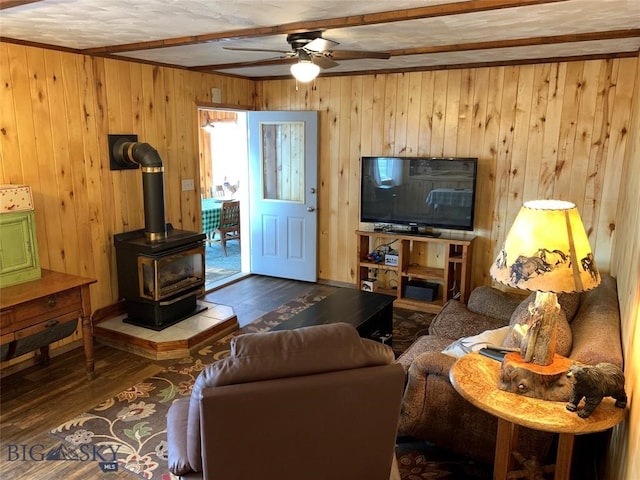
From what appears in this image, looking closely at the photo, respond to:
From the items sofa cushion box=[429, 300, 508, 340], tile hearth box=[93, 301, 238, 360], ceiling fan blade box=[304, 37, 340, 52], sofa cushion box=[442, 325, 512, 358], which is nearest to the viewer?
sofa cushion box=[442, 325, 512, 358]

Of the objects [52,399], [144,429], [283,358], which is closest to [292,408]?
[283,358]

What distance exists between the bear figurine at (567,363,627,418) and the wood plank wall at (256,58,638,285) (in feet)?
9.55

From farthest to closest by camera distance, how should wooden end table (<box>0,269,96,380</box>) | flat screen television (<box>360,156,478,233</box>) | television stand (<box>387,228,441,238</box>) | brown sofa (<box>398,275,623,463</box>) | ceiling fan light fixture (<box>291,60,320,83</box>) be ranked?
television stand (<box>387,228,441,238</box>), flat screen television (<box>360,156,478,233</box>), ceiling fan light fixture (<box>291,60,320,83</box>), wooden end table (<box>0,269,96,380</box>), brown sofa (<box>398,275,623,463</box>)

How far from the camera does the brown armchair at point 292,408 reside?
1.56 metres

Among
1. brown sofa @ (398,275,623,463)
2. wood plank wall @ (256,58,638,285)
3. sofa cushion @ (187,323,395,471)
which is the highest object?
wood plank wall @ (256,58,638,285)

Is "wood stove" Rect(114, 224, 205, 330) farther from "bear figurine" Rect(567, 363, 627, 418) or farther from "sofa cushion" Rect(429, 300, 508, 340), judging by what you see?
"bear figurine" Rect(567, 363, 627, 418)

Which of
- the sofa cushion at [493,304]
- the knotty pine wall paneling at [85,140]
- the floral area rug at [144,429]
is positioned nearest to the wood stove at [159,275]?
the knotty pine wall paneling at [85,140]

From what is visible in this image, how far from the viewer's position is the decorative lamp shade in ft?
5.81

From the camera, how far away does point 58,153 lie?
360 cm

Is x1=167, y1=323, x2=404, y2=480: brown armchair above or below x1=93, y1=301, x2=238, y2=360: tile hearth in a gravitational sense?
above

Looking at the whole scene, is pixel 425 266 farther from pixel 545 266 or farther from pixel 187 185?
pixel 545 266

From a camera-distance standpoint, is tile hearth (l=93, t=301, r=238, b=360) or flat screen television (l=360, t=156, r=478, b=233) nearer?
tile hearth (l=93, t=301, r=238, b=360)

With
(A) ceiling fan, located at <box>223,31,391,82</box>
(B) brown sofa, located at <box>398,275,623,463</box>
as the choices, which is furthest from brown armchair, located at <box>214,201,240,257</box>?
(B) brown sofa, located at <box>398,275,623,463</box>

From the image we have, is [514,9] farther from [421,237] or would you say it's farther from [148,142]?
[148,142]
